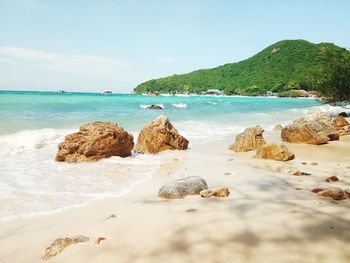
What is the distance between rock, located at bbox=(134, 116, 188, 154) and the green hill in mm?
101046

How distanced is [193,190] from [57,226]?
1.83m

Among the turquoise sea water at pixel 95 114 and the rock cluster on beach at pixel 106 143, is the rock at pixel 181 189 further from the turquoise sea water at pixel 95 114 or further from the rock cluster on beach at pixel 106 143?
the turquoise sea water at pixel 95 114

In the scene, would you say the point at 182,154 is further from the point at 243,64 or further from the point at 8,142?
the point at 243,64

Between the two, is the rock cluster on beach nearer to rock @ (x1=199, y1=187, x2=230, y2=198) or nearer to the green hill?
rock @ (x1=199, y1=187, x2=230, y2=198)

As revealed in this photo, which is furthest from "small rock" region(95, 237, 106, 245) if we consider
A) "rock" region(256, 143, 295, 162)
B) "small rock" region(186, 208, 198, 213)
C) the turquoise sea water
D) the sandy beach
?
the turquoise sea water

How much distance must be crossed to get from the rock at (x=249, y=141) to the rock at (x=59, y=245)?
7530 millimetres

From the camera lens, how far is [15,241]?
368 centimetres

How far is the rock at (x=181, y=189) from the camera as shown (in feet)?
15.8

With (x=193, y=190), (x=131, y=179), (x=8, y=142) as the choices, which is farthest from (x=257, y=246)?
(x=8, y=142)

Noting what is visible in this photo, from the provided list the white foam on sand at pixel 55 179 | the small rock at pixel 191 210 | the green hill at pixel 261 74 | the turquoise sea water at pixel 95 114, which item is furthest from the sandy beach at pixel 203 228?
the green hill at pixel 261 74

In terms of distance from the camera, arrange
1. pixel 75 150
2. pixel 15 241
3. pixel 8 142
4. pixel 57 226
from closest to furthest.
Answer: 1. pixel 15 241
2. pixel 57 226
3. pixel 75 150
4. pixel 8 142

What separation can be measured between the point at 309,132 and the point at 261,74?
13793 cm

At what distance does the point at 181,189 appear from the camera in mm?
4859

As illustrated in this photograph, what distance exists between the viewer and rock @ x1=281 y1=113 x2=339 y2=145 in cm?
1230
